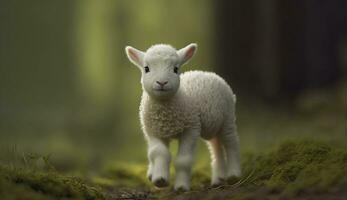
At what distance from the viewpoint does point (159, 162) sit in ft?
15.8

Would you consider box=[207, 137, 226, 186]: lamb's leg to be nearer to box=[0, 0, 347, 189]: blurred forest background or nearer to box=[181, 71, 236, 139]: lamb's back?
box=[181, 71, 236, 139]: lamb's back

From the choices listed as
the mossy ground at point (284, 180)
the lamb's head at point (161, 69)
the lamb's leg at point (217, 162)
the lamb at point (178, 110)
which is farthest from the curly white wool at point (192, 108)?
the mossy ground at point (284, 180)

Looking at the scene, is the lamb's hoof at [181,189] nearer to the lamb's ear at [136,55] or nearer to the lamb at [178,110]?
the lamb at [178,110]

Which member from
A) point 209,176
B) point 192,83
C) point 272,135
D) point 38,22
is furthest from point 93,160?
point 38,22

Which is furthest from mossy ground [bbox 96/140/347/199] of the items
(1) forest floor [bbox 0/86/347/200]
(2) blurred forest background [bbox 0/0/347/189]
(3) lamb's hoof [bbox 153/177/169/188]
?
(2) blurred forest background [bbox 0/0/347/189]

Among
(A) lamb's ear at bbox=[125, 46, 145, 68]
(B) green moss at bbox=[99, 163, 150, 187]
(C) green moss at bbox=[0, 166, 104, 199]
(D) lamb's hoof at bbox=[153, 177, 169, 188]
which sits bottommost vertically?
(C) green moss at bbox=[0, 166, 104, 199]

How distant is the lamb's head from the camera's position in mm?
4719

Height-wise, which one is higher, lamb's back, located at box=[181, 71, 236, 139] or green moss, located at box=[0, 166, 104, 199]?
lamb's back, located at box=[181, 71, 236, 139]

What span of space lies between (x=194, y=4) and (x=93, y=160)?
19326 millimetres

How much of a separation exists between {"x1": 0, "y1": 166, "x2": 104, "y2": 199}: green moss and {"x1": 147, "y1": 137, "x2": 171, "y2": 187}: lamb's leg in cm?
64

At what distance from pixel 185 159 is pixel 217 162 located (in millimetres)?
739

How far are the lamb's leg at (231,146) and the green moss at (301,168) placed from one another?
185 millimetres

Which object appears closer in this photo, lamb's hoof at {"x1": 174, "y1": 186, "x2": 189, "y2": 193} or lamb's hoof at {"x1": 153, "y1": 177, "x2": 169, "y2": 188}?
lamb's hoof at {"x1": 153, "y1": 177, "x2": 169, "y2": 188}

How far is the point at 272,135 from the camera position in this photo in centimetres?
914
